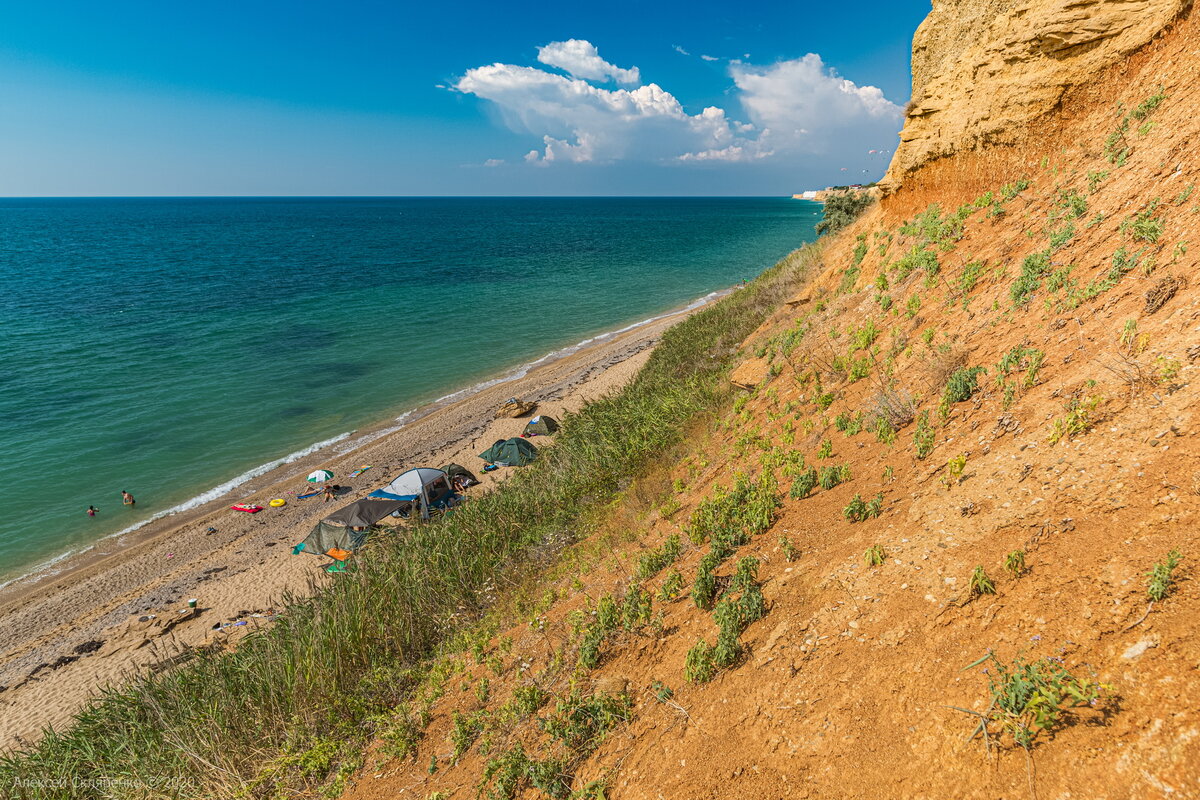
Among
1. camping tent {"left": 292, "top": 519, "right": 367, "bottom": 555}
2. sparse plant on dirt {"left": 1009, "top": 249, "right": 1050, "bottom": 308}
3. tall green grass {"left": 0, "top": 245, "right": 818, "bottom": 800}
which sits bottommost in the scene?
camping tent {"left": 292, "top": 519, "right": 367, "bottom": 555}

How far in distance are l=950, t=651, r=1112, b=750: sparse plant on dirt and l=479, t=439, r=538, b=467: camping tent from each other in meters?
19.4

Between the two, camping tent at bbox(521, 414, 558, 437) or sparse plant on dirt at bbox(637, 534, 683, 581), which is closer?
sparse plant on dirt at bbox(637, 534, 683, 581)

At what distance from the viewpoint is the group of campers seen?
54.0 ft

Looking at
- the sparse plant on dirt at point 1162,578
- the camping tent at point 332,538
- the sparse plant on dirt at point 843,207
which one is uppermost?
the sparse plant on dirt at point 843,207

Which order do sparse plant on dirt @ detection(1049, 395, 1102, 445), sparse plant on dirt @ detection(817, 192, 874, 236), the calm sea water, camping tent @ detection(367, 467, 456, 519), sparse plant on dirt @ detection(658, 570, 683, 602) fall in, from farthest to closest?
1. sparse plant on dirt @ detection(817, 192, 874, 236)
2. the calm sea water
3. camping tent @ detection(367, 467, 456, 519)
4. sparse plant on dirt @ detection(658, 570, 683, 602)
5. sparse plant on dirt @ detection(1049, 395, 1102, 445)

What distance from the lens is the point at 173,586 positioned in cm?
1688

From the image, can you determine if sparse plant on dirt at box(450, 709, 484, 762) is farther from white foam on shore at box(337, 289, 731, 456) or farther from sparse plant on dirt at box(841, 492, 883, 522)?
white foam on shore at box(337, 289, 731, 456)

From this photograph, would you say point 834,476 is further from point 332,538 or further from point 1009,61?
point 332,538

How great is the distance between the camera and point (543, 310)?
50406 mm

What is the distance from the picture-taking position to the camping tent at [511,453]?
872 inches

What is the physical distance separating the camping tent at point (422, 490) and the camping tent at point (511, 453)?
10.6 ft

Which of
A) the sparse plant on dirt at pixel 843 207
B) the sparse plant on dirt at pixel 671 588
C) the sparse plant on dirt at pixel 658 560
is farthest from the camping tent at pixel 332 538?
the sparse plant on dirt at pixel 843 207

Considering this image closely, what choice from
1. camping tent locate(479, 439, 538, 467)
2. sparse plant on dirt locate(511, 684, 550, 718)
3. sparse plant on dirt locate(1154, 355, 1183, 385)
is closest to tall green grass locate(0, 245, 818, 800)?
sparse plant on dirt locate(511, 684, 550, 718)

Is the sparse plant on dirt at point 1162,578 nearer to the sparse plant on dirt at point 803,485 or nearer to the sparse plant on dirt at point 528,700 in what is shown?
the sparse plant on dirt at point 803,485
